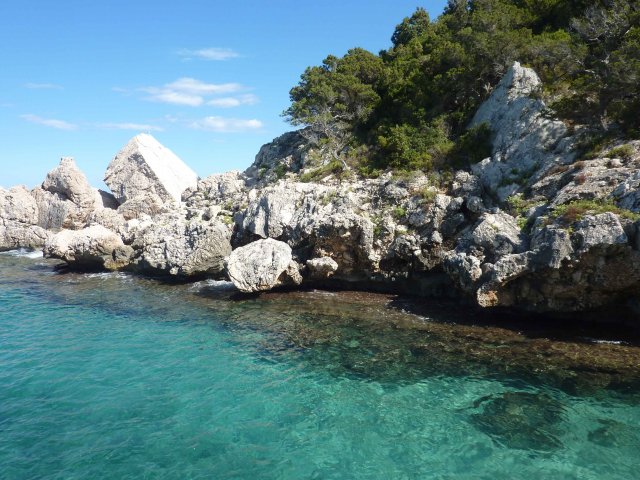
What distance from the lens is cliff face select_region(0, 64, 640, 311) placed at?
681 inches

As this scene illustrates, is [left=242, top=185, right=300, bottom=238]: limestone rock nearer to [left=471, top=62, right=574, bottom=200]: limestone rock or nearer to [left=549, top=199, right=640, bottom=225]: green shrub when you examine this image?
[left=471, top=62, right=574, bottom=200]: limestone rock

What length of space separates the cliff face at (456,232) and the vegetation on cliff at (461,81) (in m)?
2.02

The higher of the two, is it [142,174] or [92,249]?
[142,174]

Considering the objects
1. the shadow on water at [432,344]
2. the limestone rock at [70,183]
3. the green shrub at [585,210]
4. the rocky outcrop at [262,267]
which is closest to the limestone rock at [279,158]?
the rocky outcrop at [262,267]

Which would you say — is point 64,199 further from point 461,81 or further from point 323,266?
point 461,81

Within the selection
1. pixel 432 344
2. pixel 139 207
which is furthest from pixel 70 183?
pixel 432 344

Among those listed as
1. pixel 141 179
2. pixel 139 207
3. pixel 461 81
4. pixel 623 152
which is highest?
pixel 461 81

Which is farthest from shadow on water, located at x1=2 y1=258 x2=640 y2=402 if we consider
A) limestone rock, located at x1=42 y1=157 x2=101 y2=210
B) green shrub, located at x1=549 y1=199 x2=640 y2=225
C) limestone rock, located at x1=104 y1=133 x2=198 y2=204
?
limestone rock, located at x1=42 y1=157 x2=101 y2=210

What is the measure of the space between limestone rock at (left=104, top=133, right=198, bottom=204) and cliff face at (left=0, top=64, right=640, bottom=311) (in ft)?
56.0

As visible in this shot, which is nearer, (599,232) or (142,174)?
(599,232)

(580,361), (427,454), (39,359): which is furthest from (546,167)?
(39,359)

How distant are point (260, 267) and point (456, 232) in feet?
38.5

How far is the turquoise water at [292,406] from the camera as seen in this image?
35.8 feet

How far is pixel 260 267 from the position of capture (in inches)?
986
